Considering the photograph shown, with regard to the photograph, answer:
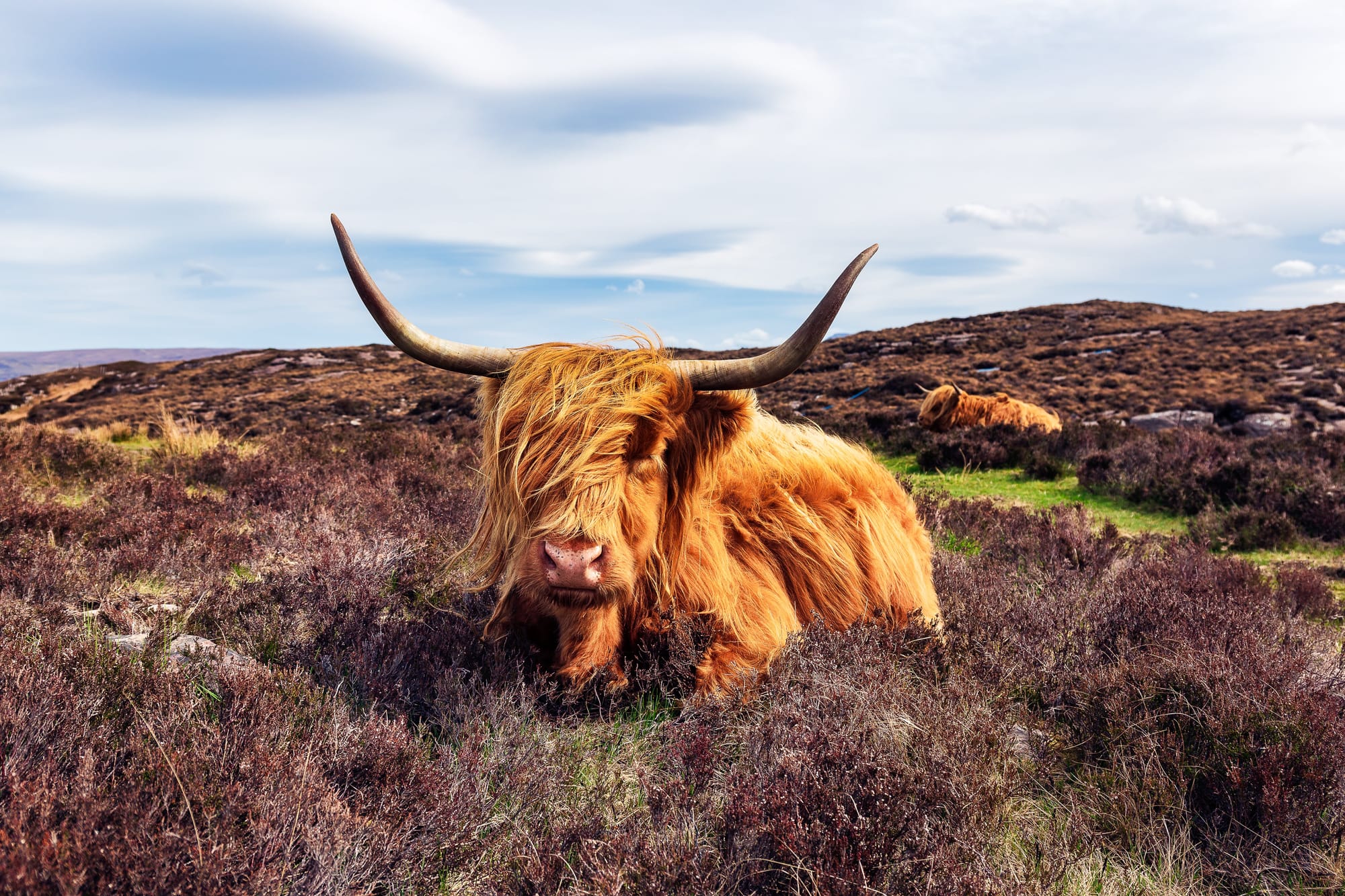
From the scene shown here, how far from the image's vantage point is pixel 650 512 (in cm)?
258

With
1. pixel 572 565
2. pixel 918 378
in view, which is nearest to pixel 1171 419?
pixel 918 378

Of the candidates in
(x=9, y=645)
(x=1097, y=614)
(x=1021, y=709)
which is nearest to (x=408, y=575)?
(x=9, y=645)

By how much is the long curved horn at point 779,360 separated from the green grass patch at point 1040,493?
5.59 m

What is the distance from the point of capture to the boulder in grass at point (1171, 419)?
16078mm

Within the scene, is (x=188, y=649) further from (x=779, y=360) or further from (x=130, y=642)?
(x=779, y=360)

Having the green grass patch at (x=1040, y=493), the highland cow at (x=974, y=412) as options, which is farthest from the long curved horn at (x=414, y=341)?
the highland cow at (x=974, y=412)

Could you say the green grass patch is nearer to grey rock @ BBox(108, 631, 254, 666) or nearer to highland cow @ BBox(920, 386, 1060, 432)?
highland cow @ BBox(920, 386, 1060, 432)

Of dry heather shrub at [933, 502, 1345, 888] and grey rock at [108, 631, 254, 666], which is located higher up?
grey rock at [108, 631, 254, 666]

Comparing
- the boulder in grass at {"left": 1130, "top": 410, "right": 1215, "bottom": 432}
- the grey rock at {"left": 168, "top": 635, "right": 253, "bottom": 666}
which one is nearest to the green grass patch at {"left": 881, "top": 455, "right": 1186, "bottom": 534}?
the grey rock at {"left": 168, "top": 635, "right": 253, "bottom": 666}

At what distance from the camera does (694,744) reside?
2.23 metres

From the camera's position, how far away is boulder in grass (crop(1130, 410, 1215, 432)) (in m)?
16.1

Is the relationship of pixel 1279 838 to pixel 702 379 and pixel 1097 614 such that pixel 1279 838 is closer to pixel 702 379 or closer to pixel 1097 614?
pixel 1097 614

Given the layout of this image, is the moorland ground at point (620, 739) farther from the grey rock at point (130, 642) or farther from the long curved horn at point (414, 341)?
the long curved horn at point (414, 341)

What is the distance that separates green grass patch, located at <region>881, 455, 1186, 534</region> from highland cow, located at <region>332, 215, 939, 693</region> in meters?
4.78
